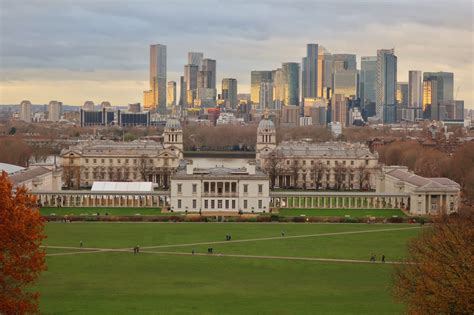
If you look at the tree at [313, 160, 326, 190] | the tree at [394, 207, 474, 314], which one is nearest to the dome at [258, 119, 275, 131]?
the tree at [313, 160, 326, 190]

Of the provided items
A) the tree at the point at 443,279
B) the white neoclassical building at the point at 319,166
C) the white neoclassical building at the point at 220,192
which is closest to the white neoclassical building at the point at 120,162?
the white neoclassical building at the point at 319,166

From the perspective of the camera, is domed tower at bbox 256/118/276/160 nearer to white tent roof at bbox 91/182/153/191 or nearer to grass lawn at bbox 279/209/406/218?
white tent roof at bbox 91/182/153/191

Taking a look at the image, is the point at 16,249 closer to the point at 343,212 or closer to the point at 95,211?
the point at 95,211

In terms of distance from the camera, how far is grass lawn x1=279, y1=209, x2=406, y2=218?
74000mm

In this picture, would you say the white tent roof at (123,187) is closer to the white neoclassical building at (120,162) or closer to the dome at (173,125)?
the white neoclassical building at (120,162)

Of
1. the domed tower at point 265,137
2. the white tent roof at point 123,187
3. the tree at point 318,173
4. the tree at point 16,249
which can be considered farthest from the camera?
the domed tower at point 265,137

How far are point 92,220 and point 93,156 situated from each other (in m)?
39.8

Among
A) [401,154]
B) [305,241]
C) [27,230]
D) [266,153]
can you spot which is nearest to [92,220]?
[305,241]

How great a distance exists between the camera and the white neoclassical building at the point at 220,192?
7844 centimetres

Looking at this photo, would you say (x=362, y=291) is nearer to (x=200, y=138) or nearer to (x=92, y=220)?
(x=92, y=220)

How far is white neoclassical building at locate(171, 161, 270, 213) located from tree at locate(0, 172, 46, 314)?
1895 inches

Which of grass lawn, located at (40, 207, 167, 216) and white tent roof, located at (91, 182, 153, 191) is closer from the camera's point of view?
grass lawn, located at (40, 207, 167, 216)

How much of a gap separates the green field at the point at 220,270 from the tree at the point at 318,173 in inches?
1399

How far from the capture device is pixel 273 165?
102m
